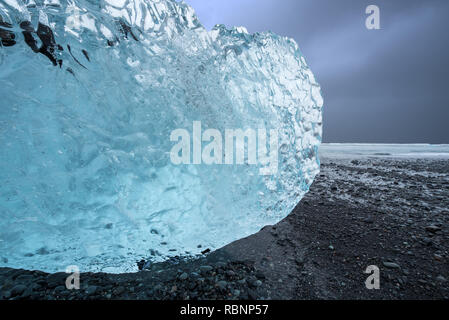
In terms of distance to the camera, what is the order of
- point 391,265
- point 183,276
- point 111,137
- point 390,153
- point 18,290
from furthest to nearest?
point 390,153 < point 391,265 < point 183,276 < point 18,290 < point 111,137

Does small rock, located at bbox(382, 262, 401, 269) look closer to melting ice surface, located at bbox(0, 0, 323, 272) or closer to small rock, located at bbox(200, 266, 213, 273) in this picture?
melting ice surface, located at bbox(0, 0, 323, 272)

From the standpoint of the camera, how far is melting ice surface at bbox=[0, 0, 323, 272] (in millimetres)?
1687

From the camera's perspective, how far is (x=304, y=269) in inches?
92.8

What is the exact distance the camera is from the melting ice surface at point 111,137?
1687 mm

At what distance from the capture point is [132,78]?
6.38ft

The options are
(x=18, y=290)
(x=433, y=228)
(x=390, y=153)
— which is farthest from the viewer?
(x=390, y=153)

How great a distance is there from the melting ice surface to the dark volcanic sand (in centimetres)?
33

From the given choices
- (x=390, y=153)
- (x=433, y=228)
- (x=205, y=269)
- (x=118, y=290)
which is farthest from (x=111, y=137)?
(x=390, y=153)

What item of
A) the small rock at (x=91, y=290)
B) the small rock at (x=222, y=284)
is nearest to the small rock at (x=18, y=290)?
the small rock at (x=91, y=290)

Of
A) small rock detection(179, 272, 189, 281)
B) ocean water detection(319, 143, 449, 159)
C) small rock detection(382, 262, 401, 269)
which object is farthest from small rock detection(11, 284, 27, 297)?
ocean water detection(319, 143, 449, 159)

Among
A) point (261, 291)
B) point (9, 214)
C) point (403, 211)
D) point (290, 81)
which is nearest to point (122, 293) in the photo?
point (9, 214)

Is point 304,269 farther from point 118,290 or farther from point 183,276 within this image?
point 118,290

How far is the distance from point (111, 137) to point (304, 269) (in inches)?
96.2

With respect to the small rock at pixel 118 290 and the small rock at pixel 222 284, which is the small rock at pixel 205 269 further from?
the small rock at pixel 118 290
